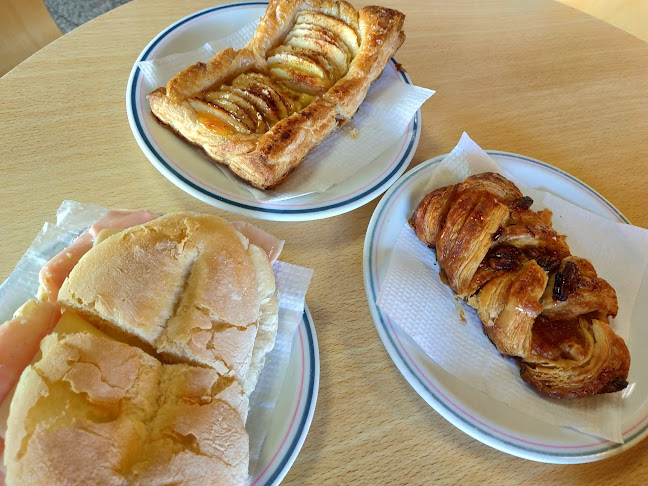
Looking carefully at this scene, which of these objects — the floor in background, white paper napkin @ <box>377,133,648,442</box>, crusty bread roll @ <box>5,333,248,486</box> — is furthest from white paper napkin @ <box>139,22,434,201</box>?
the floor in background

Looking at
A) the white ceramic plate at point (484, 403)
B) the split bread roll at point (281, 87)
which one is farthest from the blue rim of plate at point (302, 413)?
the split bread roll at point (281, 87)

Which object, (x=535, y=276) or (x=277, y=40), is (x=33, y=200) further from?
(x=535, y=276)

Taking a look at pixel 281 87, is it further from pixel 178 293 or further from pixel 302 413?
pixel 302 413

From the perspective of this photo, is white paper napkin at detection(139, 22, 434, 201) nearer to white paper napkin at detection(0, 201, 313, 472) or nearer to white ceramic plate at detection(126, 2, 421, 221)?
white ceramic plate at detection(126, 2, 421, 221)

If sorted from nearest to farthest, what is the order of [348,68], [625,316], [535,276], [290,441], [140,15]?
1. [290,441]
2. [535,276]
3. [625,316]
4. [348,68]
5. [140,15]

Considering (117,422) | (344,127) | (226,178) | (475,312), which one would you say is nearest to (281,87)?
(344,127)

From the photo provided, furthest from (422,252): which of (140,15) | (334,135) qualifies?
(140,15)
